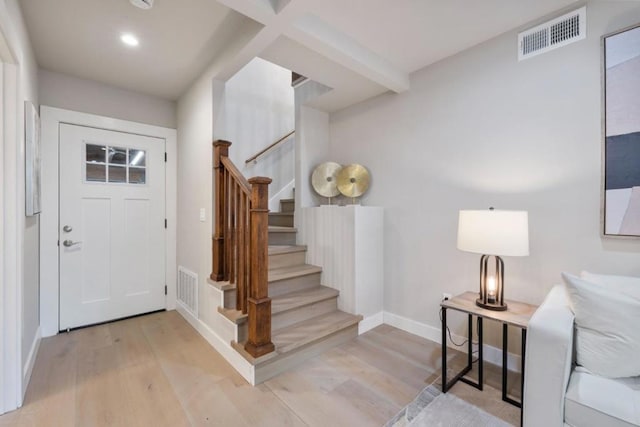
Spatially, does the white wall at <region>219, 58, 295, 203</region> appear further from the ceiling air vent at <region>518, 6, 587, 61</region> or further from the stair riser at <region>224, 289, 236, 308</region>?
the ceiling air vent at <region>518, 6, 587, 61</region>

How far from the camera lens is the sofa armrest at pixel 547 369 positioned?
3.99ft

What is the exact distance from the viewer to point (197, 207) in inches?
110

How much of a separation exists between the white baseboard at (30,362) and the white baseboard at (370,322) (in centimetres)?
240

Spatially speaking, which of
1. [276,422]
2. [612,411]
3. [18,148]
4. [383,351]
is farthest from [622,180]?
[18,148]

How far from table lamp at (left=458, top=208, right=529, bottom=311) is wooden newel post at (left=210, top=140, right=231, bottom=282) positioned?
1.88 metres

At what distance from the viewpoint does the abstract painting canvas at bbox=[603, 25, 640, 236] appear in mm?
1590

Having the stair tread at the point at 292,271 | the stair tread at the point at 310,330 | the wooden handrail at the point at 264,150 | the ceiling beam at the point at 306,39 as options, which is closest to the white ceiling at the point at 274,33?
the ceiling beam at the point at 306,39

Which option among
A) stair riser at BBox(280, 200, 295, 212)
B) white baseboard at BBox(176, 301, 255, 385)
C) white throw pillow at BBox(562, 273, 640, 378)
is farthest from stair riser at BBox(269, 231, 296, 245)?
white throw pillow at BBox(562, 273, 640, 378)

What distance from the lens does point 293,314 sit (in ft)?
A: 7.93

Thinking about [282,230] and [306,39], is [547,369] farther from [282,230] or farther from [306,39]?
[282,230]

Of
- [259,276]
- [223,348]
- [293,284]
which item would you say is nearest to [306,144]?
[293,284]

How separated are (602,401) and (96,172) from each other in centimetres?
404

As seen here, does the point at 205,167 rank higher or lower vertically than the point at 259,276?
higher

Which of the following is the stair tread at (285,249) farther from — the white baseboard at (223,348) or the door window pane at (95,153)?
the door window pane at (95,153)
